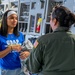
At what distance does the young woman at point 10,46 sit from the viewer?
261 cm

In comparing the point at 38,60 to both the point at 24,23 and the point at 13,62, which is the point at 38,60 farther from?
the point at 24,23

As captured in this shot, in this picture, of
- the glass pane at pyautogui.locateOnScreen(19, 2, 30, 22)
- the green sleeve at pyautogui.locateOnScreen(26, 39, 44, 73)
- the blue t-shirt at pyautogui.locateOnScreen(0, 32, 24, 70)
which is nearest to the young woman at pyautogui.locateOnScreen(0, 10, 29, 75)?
the blue t-shirt at pyautogui.locateOnScreen(0, 32, 24, 70)

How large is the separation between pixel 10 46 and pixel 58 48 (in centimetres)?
89

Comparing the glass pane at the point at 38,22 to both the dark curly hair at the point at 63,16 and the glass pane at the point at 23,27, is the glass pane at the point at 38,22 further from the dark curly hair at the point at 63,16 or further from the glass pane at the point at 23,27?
the dark curly hair at the point at 63,16

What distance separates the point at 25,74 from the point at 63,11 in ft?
4.09

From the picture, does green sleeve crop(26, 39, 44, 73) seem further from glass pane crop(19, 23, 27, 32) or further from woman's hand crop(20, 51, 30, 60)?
glass pane crop(19, 23, 27, 32)

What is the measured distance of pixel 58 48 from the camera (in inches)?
72.1

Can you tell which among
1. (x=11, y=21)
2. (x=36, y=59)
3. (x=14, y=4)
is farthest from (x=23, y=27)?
(x=36, y=59)

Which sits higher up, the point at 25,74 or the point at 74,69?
the point at 74,69

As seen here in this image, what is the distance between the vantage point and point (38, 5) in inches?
180

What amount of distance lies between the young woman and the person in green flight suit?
78 cm

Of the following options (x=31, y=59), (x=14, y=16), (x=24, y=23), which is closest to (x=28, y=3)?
(x=24, y=23)

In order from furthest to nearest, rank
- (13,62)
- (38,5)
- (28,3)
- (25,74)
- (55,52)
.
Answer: (28,3), (38,5), (25,74), (13,62), (55,52)

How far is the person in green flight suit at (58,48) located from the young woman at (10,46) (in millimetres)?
778
